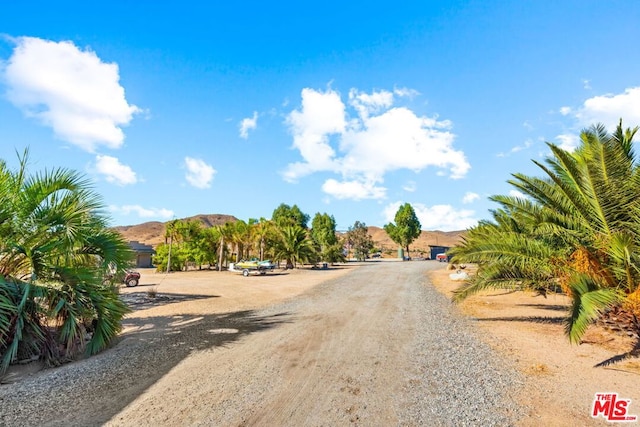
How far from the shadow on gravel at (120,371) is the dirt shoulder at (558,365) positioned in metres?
5.74

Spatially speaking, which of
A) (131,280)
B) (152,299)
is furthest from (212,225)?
(152,299)

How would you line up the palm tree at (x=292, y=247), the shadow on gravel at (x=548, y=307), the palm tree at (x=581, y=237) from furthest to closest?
the palm tree at (x=292, y=247), the shadow on gravel at (x=548, y=307), the palm tree at (x=581, y=237)

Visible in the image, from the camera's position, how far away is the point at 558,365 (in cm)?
609

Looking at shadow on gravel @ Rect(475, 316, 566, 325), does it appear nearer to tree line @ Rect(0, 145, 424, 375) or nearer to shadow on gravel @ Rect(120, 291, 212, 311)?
tree line @ Rect(0, 145, 424, 375)

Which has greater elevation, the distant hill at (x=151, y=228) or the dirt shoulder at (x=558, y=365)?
the distant hill at (x=151, y=228)

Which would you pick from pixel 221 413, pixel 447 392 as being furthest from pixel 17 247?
pixel 447 392

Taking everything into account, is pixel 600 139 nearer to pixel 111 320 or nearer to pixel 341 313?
pixel 341 313

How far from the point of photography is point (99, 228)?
737cm

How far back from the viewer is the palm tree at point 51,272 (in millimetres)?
6105

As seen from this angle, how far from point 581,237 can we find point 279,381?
7.43 metres

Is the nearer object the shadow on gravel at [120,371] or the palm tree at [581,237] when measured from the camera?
the shadow on gravel at [120,371]

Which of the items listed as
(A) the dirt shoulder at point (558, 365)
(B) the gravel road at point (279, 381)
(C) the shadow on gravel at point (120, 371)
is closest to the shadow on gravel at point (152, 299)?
(C) the shadow on gravel at point (120, 371)

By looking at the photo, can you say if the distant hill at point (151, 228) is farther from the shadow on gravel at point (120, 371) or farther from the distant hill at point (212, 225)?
the shadow on gravel at point (120, 371)

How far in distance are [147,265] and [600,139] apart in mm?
59408
